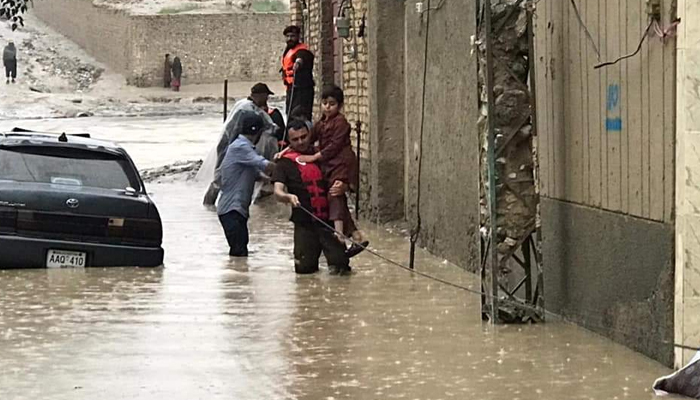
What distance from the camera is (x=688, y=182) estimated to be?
28.0ft

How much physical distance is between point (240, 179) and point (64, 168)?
2088 millimetres

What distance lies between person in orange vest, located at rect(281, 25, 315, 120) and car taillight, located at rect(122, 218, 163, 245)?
6792mm

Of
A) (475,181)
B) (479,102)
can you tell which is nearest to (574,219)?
(479,102)

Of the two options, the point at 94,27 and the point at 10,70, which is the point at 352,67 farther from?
the point at 94,27

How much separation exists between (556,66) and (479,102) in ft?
2.37

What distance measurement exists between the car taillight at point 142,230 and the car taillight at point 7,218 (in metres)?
0.99

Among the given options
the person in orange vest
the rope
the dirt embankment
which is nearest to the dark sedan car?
the rope

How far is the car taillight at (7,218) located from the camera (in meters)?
13.3

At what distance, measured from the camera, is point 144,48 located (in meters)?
58.2

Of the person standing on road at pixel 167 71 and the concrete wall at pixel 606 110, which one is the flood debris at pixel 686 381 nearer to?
the concrete wall at pixel 606 110

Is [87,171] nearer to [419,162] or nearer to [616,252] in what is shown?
[419,162]

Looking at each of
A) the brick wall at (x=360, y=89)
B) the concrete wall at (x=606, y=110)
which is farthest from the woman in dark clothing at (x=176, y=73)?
the concrete wall at (x=606, y=110)

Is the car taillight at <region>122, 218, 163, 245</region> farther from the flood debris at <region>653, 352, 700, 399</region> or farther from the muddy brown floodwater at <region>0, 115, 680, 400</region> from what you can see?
the flood debris at <region>653, 352, 700, 399</region>

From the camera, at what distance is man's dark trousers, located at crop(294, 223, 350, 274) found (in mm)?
14008
